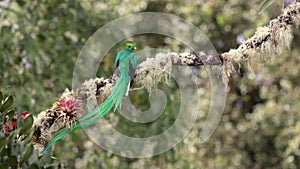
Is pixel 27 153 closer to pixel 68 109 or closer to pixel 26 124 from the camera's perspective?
pixel 26 124

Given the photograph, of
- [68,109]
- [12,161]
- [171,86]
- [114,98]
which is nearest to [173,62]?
[114,98]

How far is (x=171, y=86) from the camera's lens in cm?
287

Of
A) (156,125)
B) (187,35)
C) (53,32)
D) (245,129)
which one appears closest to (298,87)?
(245,129)

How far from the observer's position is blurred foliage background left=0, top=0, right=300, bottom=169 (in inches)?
107

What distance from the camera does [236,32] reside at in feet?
16.3

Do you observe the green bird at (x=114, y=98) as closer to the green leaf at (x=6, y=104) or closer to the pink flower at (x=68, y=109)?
the pink flower at (x=68, y=109)

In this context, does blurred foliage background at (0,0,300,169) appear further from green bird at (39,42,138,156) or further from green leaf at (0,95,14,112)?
green leaf at (0,95,14,112)

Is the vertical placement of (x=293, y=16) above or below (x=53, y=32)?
below

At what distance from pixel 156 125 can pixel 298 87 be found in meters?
2.30

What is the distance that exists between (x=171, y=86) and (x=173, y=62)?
1261 millimetres

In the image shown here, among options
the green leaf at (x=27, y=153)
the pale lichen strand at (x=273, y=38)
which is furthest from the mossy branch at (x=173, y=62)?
the green leaf at (x=27, y=153)

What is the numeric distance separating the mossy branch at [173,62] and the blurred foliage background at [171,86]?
111 millimetres

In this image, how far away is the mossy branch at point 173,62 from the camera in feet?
4.93

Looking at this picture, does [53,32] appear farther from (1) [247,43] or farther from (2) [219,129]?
(2) [219,129]
